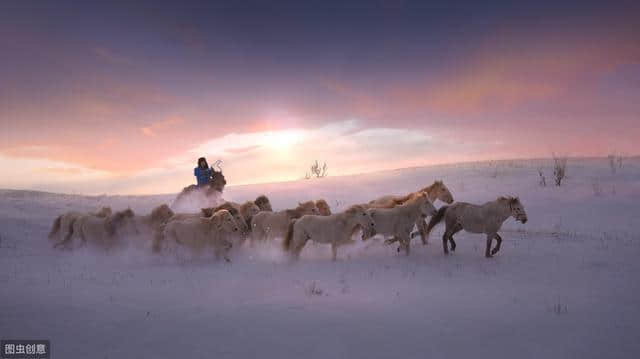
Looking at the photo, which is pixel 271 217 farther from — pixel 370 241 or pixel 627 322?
pixel 627 322

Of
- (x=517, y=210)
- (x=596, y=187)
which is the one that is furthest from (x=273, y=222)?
(x=596, y=187)

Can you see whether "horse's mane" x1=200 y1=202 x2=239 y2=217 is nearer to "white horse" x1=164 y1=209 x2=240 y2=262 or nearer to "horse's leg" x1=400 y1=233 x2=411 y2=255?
"white horse" x1=164 y1=209 x2=240 y2=262

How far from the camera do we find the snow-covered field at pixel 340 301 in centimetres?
557

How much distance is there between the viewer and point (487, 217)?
36.3 feet

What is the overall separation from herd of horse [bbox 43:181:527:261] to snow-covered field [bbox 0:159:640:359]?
45cm

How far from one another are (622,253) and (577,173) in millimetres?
19308

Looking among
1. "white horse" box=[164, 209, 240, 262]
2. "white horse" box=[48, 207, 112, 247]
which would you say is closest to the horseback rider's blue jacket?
"white horse" box=[48, 207, 112, 247]

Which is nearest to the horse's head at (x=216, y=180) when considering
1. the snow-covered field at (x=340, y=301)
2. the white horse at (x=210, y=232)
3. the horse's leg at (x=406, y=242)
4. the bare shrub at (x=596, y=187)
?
the snow-covered field at (x=340, y=301)

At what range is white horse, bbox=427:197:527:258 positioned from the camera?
11.0 metres

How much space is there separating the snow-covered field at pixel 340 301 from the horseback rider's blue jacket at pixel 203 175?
5571 millimetres

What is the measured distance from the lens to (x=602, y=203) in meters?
20.2

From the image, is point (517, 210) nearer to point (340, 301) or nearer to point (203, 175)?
point (340, 301)

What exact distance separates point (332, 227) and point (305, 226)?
65 centimetres

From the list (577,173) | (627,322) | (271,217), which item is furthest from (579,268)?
(577,173)
